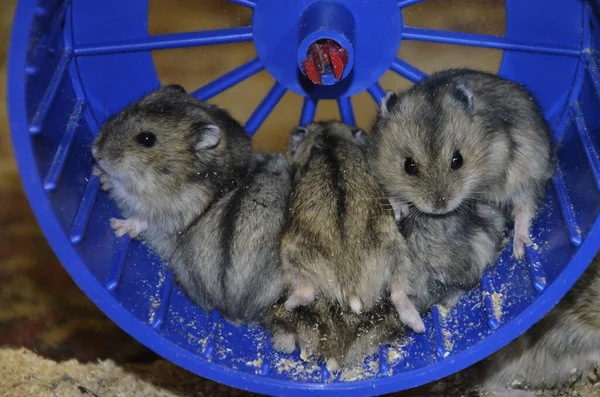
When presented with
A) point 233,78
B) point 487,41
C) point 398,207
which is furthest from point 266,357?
point 487,41

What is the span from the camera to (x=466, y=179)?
11.2 ft

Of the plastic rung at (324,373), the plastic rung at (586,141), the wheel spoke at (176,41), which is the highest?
the wheel spoke at (176,41)

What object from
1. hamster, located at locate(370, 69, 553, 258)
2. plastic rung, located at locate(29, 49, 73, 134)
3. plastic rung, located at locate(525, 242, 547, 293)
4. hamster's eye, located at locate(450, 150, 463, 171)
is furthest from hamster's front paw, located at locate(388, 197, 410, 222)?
plastic rung, located at locate(29, 49, 73, 134)

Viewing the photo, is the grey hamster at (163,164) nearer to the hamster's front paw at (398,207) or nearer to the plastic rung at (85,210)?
the plastic rung at (85,210)

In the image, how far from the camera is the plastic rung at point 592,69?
351 centimetres

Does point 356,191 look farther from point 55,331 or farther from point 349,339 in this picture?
point 55,331

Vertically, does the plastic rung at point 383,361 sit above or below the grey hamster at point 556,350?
above

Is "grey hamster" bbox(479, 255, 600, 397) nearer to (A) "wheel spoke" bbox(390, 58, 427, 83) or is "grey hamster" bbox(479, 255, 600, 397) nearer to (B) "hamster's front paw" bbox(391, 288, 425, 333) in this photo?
(B) "hamster's front paw" bbox(391, 288, 425, 333)

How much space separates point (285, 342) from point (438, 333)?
70 centimetres

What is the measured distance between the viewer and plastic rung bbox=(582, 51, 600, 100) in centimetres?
351

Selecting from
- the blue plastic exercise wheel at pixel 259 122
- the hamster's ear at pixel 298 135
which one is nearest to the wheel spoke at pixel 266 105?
the blue plastic exercise wheel at pixel 259 122

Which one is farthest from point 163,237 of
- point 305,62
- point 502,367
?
point 502,367

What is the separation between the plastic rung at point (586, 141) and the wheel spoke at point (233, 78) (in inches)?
62.6

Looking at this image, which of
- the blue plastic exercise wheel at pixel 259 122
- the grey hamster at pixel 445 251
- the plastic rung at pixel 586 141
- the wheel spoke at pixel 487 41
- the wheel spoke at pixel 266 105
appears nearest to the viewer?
the blue plastic exercise wheel at pixel 259 122
